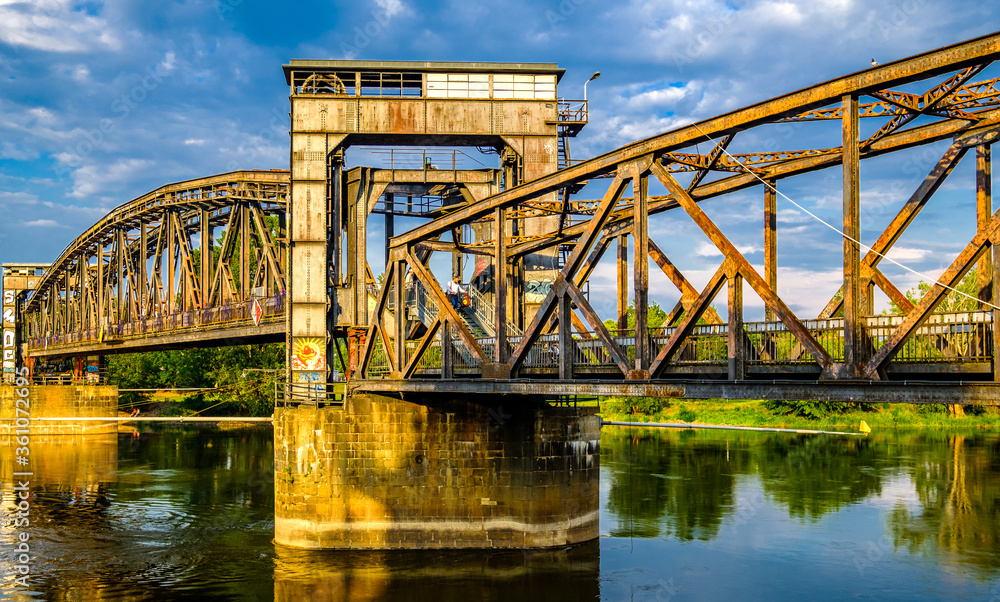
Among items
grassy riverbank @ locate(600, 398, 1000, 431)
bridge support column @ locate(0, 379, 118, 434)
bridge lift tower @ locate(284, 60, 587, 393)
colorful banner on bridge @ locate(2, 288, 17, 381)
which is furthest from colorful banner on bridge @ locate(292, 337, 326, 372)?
colorful banner on bridge @ locate(2, 288, 17, 381)

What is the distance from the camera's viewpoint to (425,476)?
2917 centimetres

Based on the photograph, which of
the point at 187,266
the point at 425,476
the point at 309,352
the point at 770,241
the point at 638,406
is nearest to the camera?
the point at 770,241

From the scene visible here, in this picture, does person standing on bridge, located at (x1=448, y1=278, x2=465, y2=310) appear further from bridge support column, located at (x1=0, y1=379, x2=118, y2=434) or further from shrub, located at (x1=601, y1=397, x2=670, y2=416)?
bridge support column, located at (x1=0, y1=379, x2=118, y2=434)

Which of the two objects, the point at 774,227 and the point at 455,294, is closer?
the point at 774,227

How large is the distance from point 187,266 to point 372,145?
20.2 metres

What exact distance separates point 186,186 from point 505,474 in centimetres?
3510

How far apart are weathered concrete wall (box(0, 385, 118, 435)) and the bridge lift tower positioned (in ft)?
151

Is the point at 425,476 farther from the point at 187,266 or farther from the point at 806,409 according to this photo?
the point at 806,409

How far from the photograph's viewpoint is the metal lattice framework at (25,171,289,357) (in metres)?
48.5

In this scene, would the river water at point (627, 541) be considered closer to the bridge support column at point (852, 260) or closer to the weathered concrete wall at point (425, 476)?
the weathered concrete wall at point (425, 476)

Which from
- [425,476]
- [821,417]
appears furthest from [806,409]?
[425,476]

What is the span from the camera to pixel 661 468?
48906 mm

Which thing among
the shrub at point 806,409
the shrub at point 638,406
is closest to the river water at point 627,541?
the shrub at point 806,409

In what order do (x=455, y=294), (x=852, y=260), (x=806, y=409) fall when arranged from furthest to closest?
(x=806, y=409) < (x=455, y=294) < (x=852, y=260)
